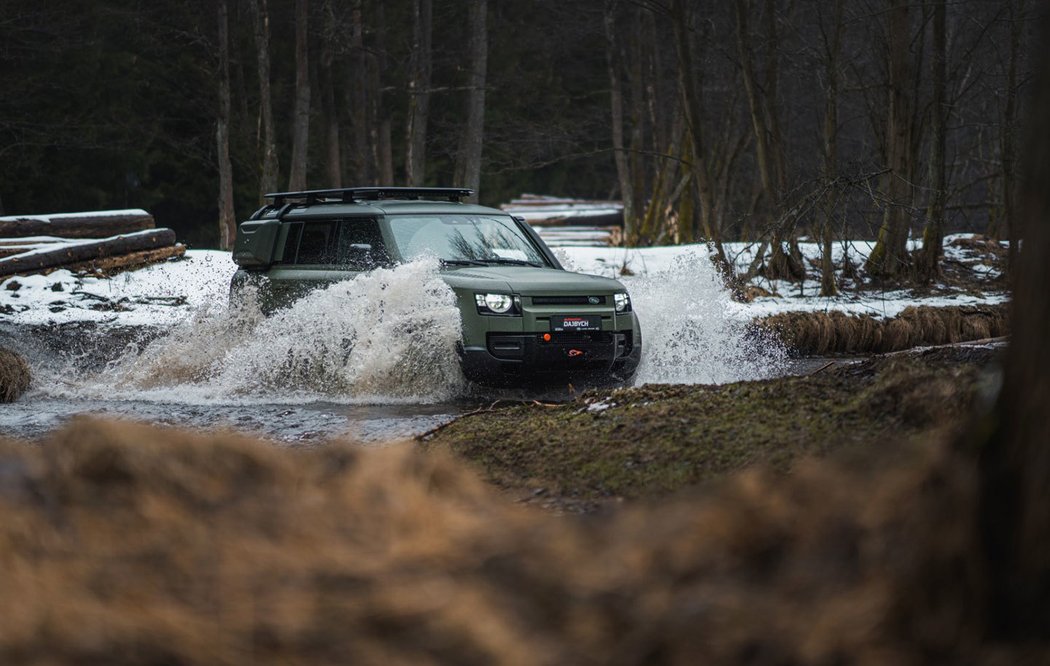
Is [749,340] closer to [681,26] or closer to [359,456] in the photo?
[681,26]

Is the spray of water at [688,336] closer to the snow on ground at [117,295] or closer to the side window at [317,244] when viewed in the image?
the side window at [317,244]

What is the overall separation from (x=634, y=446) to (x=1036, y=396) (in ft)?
12.4

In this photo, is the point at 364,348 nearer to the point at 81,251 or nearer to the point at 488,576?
the point at 488,576

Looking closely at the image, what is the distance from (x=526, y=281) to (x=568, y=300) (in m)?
0.42

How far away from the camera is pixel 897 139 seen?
20.2 meters

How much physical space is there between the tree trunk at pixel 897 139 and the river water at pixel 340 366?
6269 millimetres

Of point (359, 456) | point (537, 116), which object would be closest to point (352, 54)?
point (537, 116)

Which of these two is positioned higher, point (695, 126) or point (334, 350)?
point (695, 126)

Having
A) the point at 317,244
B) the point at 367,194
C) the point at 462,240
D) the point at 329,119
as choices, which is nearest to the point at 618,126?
the point at 329,119

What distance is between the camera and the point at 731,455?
612 centimetres

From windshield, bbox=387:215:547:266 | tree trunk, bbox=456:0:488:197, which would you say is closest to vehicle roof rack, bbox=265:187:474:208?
windshield, bbox=387:215:547:266

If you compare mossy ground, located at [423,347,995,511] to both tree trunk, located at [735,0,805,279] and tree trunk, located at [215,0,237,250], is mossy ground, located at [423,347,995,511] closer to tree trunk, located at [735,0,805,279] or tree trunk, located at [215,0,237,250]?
tree trunk, located at [735,0,805,279]

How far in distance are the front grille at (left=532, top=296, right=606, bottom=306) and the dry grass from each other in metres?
7.24

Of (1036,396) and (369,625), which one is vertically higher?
→ (1036,396)
